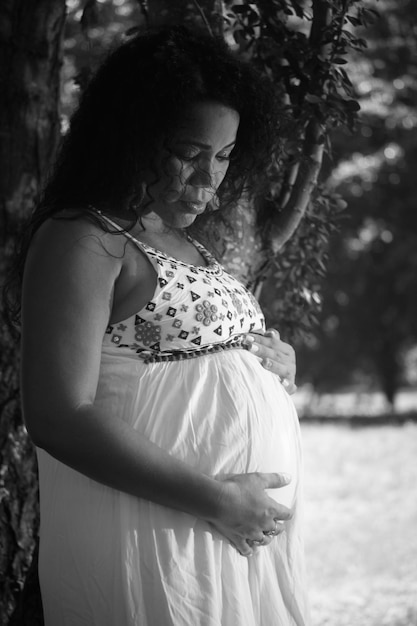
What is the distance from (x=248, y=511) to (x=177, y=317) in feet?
1.30

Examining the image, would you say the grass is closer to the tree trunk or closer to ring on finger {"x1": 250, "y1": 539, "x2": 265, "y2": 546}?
the tree trunk

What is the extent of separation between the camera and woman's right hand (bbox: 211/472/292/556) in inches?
63.4

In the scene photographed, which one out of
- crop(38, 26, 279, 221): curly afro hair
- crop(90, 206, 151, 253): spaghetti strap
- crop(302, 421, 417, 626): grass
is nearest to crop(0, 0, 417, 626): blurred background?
crop(302, 421, 417, 626): grass

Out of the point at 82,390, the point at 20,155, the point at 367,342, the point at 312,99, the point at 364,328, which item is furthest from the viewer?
the point at 367,342

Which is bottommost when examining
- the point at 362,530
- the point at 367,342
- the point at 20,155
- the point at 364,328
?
the point at 367,342

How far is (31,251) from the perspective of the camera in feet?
5.41

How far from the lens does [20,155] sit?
2.96 meters

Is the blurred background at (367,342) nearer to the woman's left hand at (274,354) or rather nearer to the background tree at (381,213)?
the background tree at (381,213)

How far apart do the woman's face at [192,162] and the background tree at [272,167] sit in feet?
1.43

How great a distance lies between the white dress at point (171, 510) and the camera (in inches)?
63.5

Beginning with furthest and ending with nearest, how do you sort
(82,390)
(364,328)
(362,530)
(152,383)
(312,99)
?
(364,328) → (362,530) → (312,99) → (152,383) → (82,390)

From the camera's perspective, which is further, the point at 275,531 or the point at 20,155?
the point at 20,155

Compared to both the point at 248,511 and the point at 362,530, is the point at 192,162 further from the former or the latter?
the point at 362,530

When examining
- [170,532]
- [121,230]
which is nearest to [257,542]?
[170,532]
